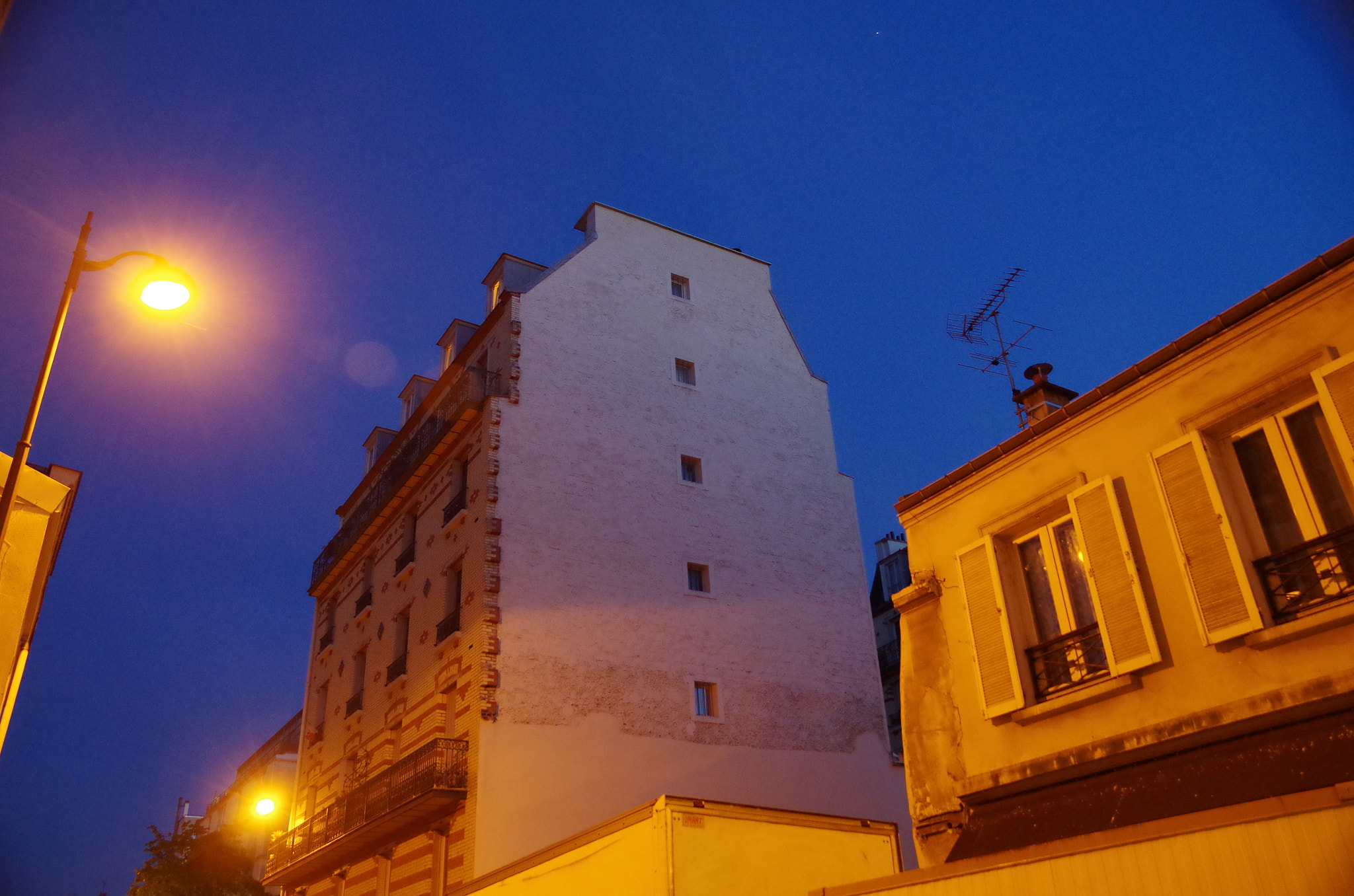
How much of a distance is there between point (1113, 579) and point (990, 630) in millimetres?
1586

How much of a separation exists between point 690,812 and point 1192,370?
7.21m

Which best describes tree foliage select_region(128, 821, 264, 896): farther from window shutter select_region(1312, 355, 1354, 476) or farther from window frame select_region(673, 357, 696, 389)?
window shutter select_region(1312, 355, 1354, 476)

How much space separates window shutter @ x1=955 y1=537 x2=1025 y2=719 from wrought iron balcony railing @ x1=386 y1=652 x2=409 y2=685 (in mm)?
17918

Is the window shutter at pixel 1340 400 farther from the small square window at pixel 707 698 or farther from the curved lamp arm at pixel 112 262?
the small square window at pixel 707 698

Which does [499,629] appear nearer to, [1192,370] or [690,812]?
[690,812]

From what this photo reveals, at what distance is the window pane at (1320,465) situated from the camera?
8828 millimetres

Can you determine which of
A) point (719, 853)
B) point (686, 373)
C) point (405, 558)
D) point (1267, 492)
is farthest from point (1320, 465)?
point (405, 558)

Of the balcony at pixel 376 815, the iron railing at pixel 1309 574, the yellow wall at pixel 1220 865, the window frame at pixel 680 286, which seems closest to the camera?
the yellow wall at pixel 1220 865

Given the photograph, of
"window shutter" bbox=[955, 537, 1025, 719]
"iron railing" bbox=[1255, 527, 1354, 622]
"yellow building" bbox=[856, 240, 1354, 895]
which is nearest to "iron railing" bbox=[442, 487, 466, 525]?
"yellow building" bbox=[856, 240, 1354, 895]

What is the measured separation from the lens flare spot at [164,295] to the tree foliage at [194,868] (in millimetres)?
28069

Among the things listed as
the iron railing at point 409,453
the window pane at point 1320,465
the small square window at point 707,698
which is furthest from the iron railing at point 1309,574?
the iron railing at point 409,453

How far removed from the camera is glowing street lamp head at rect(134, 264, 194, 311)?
35.1ft

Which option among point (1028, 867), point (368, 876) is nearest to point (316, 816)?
point (368, 876)

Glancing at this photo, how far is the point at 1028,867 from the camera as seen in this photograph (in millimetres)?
8648
